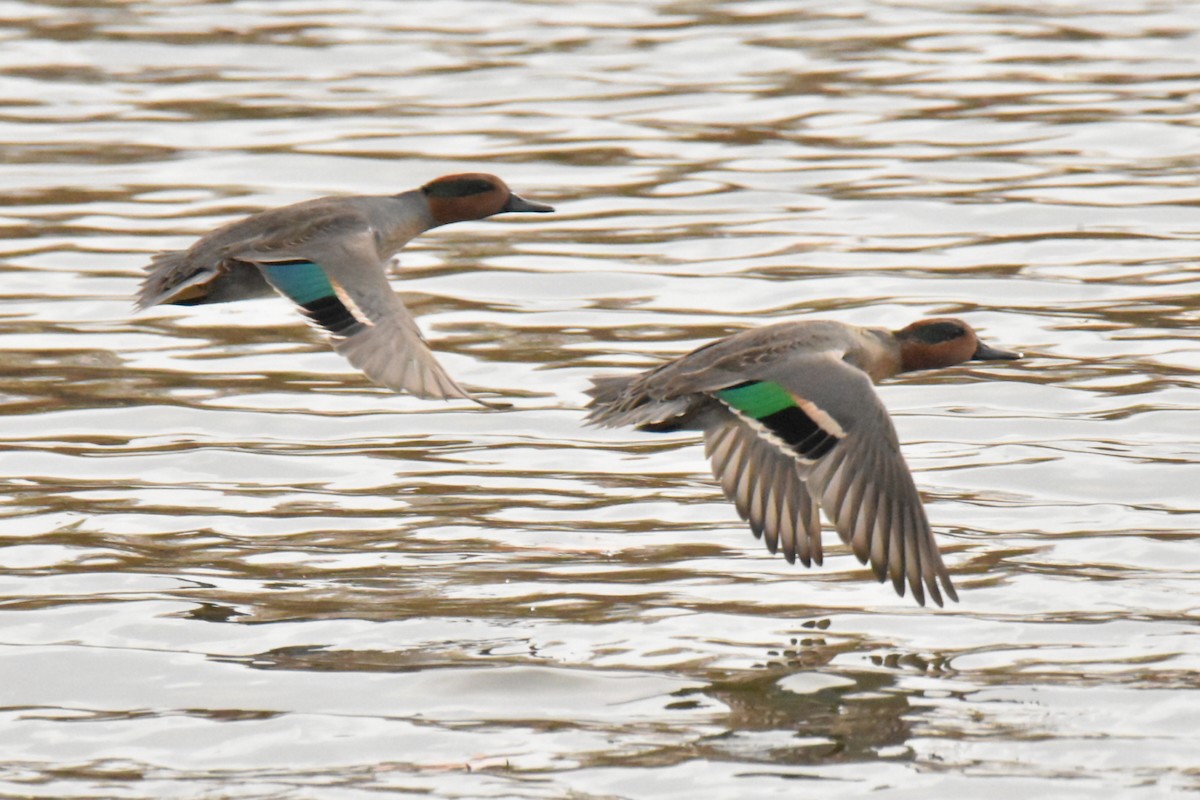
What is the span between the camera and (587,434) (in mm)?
8539

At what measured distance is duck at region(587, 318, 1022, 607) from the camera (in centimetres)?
647

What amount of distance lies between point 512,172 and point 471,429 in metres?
4.56

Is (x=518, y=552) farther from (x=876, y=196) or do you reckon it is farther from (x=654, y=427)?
(x=876, y=196)

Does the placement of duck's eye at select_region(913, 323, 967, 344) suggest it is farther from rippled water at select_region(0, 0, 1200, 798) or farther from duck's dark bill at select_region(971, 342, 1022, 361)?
rippled water at select_region(0, 0, 1200, 798)

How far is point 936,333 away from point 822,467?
1.30 meters

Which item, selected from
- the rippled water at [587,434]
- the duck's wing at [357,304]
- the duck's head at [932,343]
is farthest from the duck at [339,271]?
the duck's head at [932,343]

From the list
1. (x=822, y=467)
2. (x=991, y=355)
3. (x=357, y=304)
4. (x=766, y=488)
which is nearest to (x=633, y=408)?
(x=766, y=488)

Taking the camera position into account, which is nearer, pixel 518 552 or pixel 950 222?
pixel 518 552

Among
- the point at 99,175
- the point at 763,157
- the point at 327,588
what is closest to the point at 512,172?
the point at 763,157

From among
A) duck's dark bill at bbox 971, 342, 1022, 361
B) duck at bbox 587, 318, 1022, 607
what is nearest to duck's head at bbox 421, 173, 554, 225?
duck at bbox 587, 318, 1022, 607

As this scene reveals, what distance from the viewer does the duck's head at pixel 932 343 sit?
780 cm

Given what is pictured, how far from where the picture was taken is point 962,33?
54.7 feet

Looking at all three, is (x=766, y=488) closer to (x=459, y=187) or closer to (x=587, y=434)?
(x=587, y=434)

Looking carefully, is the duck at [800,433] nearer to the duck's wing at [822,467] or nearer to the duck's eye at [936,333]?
the duck's wing at [822,467]
